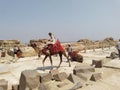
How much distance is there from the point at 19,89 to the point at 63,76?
1.52 metres

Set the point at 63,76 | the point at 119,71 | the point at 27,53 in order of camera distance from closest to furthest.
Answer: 1. the point at 63,76
2. the point at 119,71
3. the point at 27,53

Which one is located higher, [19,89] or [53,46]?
[53,46]

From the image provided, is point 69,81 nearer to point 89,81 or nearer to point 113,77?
point 89,81

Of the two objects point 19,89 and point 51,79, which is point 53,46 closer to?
point 51,79

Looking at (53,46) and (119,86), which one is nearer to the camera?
(119,86)

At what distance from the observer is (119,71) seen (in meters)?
7.43

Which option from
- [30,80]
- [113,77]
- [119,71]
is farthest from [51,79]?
[119,71]

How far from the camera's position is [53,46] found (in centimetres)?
871

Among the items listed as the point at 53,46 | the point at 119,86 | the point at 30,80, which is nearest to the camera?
the point at 119,86

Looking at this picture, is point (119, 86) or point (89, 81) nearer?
point (119, 86)

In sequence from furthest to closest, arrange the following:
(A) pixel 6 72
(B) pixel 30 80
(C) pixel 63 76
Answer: (A) pixel 6 72 → (C) pixel 63 76 → (B) pixel 30 80

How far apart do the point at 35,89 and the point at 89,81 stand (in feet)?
5.67

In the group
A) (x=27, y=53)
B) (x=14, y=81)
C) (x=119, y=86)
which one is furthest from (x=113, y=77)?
(x=27, y=53)

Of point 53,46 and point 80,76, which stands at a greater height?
point 53,46
